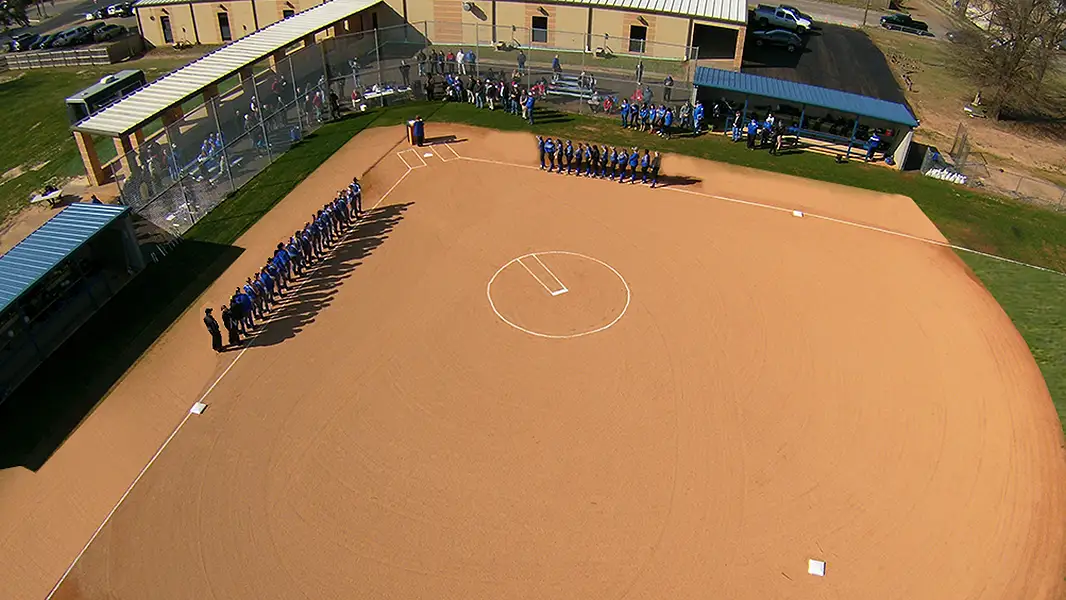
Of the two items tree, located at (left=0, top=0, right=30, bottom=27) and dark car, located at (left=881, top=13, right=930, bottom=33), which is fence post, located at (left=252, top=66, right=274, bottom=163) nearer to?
tree, located at (left=0, top=0, right=30, bottom=27)

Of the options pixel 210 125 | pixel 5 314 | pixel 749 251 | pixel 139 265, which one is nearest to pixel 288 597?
pixel 5 314

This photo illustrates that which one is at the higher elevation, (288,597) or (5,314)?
(5,314)

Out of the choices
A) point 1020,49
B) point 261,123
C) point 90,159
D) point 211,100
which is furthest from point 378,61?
point 1020,49

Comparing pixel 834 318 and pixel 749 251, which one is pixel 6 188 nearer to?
pixel 749 251

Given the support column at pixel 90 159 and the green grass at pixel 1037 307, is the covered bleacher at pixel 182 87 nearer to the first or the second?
the support column at pixel 90 159

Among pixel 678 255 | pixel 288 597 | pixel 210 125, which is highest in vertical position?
pixel 210 125

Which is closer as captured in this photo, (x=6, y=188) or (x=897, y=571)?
(x=897, y=571)

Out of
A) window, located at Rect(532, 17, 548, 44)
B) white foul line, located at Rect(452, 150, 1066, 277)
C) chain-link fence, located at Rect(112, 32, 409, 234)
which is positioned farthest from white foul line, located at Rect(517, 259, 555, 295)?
window, located at Rect(532, 17, 548, 44)
